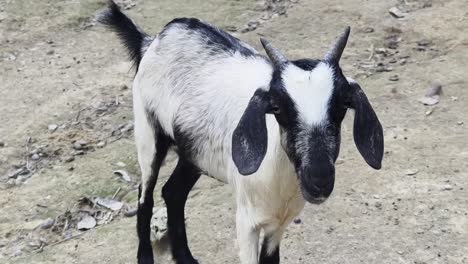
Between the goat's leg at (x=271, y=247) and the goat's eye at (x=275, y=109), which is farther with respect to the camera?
the goat's leg at (x=271, y=247)

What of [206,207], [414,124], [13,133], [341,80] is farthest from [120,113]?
[341,80]

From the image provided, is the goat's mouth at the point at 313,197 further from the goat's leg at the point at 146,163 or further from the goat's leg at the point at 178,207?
the goat's leg at the point at 178,207

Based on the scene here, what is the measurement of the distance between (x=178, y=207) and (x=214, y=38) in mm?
1070

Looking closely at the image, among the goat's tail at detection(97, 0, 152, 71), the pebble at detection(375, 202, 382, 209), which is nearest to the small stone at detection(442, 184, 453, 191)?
the pebble at detection(375, 202, 382, 209)

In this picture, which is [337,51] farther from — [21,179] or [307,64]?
[21,179]

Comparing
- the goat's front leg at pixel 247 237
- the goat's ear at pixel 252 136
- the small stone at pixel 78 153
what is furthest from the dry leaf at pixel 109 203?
the goat's ear at pixel 252 136

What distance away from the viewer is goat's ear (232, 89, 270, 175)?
2.85 metres

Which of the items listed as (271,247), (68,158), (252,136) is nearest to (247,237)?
(271,247)

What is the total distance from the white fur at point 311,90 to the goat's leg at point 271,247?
3.12ft

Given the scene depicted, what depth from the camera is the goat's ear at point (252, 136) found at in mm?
2848

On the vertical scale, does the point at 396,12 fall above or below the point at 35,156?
below

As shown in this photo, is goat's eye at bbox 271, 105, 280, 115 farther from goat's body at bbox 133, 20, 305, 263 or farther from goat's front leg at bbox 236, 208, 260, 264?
goat's front leg at bbox 236, 208, 260, 264

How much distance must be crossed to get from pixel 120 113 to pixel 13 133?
892 millimetres

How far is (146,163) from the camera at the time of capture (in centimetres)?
415
